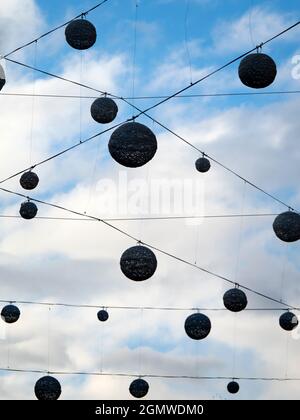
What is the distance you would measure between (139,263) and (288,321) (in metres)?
7.68

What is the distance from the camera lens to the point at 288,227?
1414cm

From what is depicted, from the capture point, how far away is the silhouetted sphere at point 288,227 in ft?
46.4

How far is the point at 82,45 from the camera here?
13.5 meters

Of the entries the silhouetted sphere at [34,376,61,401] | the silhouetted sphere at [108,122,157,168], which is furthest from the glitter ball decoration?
the silhouetted sphere at [34,376,61,401]

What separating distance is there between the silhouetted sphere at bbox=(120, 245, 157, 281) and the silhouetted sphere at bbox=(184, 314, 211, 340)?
153 inches

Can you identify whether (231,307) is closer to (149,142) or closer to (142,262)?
(142,262)

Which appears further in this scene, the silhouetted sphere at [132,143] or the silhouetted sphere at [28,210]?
the silhouetted sphere at [28,210]

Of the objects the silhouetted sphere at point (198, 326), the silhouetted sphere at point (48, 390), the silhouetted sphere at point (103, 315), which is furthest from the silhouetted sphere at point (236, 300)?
the silhouetted sphere at point (103, 315)

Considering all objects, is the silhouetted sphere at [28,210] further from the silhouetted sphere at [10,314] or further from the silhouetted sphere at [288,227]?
the silhouetted sphere at [288,227]

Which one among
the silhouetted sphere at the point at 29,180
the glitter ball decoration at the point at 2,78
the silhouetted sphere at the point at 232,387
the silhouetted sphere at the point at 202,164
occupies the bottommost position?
the silhouetted sphere at the point at 232,387

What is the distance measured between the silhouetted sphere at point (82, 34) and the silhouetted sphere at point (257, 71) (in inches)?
112

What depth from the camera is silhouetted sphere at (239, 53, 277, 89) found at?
469 inches

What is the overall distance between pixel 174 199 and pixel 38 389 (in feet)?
15.9
